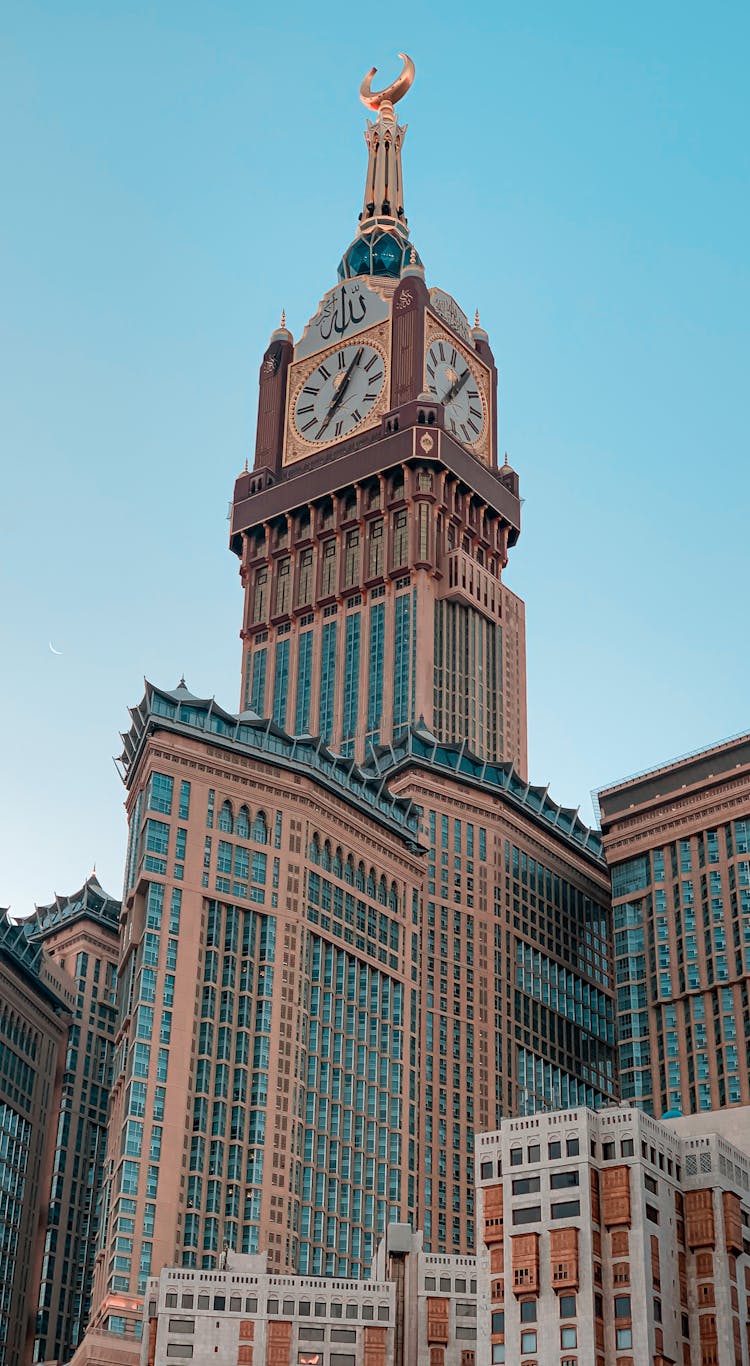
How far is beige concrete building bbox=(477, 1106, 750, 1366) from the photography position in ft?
418

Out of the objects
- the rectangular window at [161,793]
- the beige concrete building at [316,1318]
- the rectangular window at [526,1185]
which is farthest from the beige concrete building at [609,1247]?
the rectangular window at [161,793]

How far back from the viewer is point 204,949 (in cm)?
18875

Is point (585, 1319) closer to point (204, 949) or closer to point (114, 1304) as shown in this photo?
point (114, 1304)

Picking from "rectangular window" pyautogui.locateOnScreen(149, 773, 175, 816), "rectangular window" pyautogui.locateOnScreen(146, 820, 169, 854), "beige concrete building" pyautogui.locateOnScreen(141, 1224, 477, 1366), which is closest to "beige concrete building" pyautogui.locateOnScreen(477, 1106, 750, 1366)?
"beige concrete building" pyautogui.locateOnScreen(141, 1224, 477, 1366)

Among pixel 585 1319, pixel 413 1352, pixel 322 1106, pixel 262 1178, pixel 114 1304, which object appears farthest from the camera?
pixel 322 1106

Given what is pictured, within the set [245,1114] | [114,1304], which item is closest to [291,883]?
[245,1114]

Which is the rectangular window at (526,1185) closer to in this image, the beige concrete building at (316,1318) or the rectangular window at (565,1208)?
the rectangular window at (565,1208)

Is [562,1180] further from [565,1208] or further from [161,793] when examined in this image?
[161,793]

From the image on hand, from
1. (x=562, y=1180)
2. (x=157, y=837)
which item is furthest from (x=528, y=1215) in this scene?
(x=157, y=837)

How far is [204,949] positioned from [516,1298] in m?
65.6

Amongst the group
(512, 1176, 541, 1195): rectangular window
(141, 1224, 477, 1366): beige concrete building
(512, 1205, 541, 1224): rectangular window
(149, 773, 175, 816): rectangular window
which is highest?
(149, 773, 175, 816): rectangular window

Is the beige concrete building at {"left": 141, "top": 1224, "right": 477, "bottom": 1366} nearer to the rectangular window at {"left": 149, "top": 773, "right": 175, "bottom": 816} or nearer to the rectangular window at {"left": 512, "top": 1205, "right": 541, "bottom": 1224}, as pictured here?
the rectangular window at {"left": 512, "top": 1205, "right": 541, "bottom": 1224}

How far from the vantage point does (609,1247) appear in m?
129

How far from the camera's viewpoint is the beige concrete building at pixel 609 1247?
127 meters
